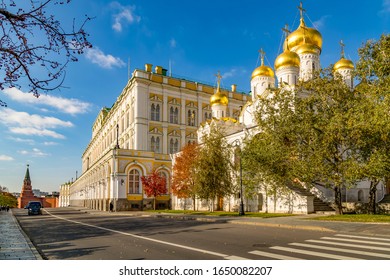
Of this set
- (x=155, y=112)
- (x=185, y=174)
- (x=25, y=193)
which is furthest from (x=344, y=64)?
(x=25, y=193)

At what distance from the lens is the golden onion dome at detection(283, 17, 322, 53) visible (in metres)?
38.8

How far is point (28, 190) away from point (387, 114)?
127202mm

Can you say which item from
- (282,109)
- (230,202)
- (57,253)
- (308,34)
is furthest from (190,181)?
(57,253)

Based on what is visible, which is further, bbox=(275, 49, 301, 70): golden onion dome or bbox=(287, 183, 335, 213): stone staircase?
bbox=(275, 49, 301, 70): golden onion dome

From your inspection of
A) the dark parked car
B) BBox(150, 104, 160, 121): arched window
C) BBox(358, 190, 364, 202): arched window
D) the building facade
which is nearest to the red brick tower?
the building facade

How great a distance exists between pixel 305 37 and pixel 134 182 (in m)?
28.2

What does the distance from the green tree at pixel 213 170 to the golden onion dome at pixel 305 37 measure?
15070 millimetres

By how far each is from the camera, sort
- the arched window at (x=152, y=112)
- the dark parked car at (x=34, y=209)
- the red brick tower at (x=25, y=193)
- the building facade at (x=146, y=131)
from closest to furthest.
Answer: the dark parked car at (x=34, y=209), the building facade at (x=146, y=131), the arched window at (x=152, y=112), the red brick tower at (x=25, y=193)

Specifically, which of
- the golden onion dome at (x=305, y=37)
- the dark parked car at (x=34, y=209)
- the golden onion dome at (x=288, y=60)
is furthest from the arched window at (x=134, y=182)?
the golden onion dome at (x=305, y=37)

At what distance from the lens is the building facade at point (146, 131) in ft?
151

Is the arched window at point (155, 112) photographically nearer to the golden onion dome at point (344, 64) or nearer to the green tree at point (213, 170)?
the green tree at point (213, 170)

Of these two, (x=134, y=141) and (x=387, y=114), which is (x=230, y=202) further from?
(x=134, y=141)

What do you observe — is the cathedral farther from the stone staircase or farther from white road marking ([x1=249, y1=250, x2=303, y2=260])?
white road marking ([x1=249, y1=250, x2=303, y2=260])

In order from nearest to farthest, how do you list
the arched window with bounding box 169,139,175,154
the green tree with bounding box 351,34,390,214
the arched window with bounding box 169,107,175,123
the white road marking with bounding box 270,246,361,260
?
the white road marking with bounding box 270,246,361,260
the green tree with bounding box 351,34,390,214
the arched window with bounding box 169,139,175,154
the arched window with bounding box 169,107,175,123
